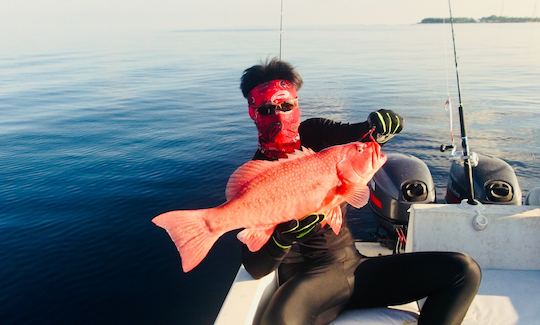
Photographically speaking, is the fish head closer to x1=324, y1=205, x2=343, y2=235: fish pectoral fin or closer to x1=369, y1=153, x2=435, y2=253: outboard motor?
x1=324, y1=205, x2=343, y2=235: fish pectoral fin

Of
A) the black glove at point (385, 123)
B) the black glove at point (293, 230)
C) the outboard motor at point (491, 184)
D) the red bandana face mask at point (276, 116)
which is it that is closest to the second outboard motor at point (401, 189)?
the outboard motor at point (491, 184)

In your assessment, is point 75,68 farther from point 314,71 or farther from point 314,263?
point 314,263

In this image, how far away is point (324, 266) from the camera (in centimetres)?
341

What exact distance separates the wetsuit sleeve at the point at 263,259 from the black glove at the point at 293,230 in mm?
79

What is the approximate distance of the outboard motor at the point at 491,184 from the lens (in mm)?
5160

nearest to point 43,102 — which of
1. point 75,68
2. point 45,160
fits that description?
point 45,160

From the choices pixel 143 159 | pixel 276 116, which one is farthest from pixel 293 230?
pixel 143 159

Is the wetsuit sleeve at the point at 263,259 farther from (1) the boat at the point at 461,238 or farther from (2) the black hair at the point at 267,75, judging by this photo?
(2) the black hair at the point at 267,75

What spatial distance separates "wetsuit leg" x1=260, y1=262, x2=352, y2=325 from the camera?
3.11m

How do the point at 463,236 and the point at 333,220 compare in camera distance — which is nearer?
the point at 333,220

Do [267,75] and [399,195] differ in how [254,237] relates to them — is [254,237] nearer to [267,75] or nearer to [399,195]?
[267,75]

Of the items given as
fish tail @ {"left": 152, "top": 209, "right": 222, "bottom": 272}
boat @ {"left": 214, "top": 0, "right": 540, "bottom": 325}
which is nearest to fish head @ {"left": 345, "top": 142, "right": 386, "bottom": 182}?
fish tail @ {"left": 152, "top": 209, "right": 222, "bottom": 272}

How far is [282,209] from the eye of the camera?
2621 millimetres

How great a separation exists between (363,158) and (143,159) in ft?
32.6
